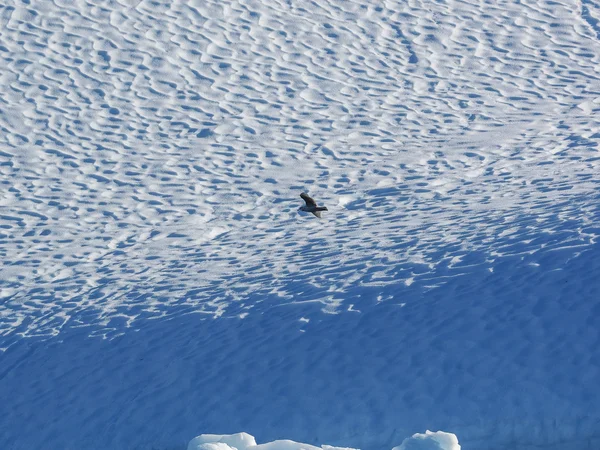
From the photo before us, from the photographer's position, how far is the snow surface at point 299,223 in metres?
6.34

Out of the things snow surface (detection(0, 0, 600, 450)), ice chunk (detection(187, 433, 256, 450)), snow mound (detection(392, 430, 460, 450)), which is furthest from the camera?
snow surface (detection(0, 0, 600, 450))

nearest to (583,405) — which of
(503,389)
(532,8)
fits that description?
(503,389)

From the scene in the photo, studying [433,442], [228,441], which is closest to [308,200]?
[228,441]

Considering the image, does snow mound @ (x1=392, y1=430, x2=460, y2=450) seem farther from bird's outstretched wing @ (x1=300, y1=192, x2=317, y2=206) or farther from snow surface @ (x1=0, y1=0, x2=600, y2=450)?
bird's outstretched wing @ (x1=300, y1=192, x2=317, y2=206)

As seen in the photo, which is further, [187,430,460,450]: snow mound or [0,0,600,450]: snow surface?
[0,0,600,450]: snow surface

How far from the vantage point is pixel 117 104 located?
454 inches

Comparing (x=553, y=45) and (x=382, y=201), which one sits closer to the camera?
(x=382, y=201)

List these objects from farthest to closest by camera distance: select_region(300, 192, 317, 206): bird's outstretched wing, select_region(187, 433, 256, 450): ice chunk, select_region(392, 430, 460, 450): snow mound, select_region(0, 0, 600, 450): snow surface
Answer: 1. select_region(300, 192, 317, 206): bird's outstretched wing
2. select_region(0, 0, 600, 450): snow surface
3. select_region(187, 433, 256, 450): ice chunk
4. select_region(392, 430, 460, 450): snow mound

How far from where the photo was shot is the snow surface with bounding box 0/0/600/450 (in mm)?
6336

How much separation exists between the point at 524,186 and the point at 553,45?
12.9ft

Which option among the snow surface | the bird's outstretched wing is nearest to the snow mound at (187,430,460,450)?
the snow surface

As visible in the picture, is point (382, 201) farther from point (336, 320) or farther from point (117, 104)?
point (117, 104)

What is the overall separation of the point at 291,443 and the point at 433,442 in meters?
0.76

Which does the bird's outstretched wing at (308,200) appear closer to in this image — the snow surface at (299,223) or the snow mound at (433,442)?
the snow surface at (299,223)
